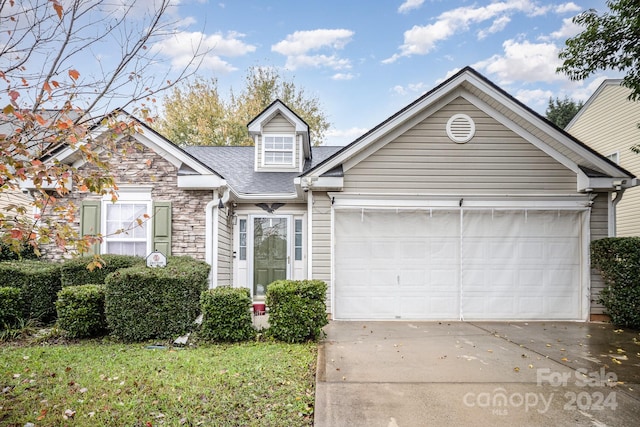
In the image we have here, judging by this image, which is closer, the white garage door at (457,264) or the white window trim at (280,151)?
the white garage door at (457,264)

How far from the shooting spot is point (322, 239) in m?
8.34

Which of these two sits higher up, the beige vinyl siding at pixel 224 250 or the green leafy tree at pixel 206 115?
the green leafy tree at pixel 206 115

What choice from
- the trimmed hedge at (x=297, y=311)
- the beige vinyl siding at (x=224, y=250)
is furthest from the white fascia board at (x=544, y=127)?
the beige vinyl siding at (x=224, y=250)

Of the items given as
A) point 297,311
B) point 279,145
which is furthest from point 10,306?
point 279,145

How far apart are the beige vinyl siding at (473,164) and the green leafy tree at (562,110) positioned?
2092cm

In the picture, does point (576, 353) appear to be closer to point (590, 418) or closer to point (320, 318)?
point (590, 418)

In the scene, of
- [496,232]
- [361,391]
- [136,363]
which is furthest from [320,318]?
[496,232]

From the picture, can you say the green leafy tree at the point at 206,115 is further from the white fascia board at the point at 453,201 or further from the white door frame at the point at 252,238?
the white fascia board at the point at 453,201

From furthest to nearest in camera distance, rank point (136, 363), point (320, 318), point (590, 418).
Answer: point (320, 318), point (136, 363), point (590, 418)

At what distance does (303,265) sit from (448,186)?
12.8 ft

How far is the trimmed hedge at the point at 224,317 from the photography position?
6332 mm

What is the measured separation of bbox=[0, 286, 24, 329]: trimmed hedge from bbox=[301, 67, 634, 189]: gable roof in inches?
224

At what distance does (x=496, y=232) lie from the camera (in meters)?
8.52

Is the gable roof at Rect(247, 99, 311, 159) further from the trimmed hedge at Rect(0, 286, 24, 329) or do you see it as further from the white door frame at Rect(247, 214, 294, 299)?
the trimmed hedge at Rect(0, 286, 24, 329)
